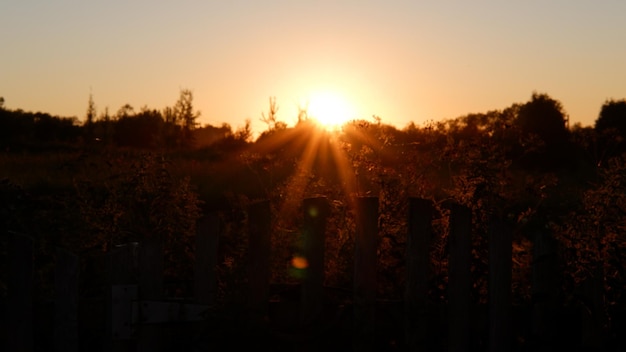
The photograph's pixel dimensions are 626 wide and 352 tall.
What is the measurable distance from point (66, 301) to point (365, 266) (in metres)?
1.65

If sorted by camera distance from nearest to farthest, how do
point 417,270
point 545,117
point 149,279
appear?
point 417,270, point 149,279, point 545,117

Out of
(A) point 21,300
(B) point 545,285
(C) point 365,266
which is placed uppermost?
(C) point 365,266

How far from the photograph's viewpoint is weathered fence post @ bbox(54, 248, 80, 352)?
4.89 meters

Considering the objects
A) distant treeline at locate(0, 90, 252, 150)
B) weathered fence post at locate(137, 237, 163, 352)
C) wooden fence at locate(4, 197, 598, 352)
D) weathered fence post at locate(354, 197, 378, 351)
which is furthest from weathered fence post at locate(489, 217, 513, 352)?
distant treeline at locate(0, 90, 252, 150)

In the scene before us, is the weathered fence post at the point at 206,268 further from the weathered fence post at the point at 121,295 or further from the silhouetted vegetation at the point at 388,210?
the weathered fence post at the point at 121,295

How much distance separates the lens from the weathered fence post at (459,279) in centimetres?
482

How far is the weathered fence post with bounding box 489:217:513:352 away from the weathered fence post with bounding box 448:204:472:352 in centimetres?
13

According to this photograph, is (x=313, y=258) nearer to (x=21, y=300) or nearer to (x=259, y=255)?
(x=259, y=255)

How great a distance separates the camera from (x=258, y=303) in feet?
16.1

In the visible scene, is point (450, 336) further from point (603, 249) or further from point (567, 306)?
point (603, 249)

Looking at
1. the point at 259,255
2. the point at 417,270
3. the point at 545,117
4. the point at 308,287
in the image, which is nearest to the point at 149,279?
the point at 259,255

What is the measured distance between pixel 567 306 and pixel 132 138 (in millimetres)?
59807

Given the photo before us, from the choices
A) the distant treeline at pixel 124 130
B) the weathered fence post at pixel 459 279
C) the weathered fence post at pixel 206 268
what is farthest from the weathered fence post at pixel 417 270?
the distant treeline at pixel 124 130

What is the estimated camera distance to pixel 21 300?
16.2 ft
